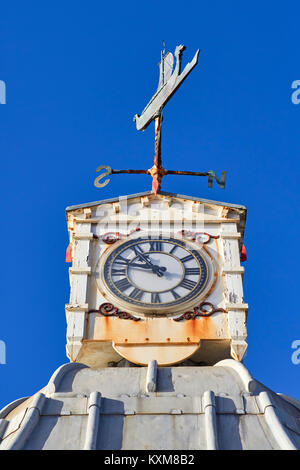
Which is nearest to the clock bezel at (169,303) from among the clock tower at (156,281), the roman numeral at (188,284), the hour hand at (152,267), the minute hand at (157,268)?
the clock tower at (156,281)

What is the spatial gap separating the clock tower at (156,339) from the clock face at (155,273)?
3cm

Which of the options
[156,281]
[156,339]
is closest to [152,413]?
[156,339]

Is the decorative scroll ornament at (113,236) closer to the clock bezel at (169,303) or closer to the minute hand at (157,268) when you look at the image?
the clock bezel at (169,303)

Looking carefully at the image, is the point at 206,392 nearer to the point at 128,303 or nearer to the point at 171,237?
the point at 128,303

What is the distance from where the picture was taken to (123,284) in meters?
18.9

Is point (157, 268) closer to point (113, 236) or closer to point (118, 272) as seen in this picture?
point (118, 272)

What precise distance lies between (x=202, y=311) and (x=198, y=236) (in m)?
2.53

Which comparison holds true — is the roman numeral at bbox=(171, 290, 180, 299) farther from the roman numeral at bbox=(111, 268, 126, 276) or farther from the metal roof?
the metal roof

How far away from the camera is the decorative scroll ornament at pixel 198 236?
66.1ft

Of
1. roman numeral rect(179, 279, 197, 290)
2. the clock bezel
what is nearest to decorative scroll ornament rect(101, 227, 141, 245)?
the clock bezel

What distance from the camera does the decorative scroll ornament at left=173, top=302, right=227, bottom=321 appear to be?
1827cm

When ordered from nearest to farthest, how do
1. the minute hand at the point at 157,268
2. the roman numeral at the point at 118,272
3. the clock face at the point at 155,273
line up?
the clock face at the point at 155,273 < the minute hand at the point at 157,268 < the roman numeral at the point at 118,272
